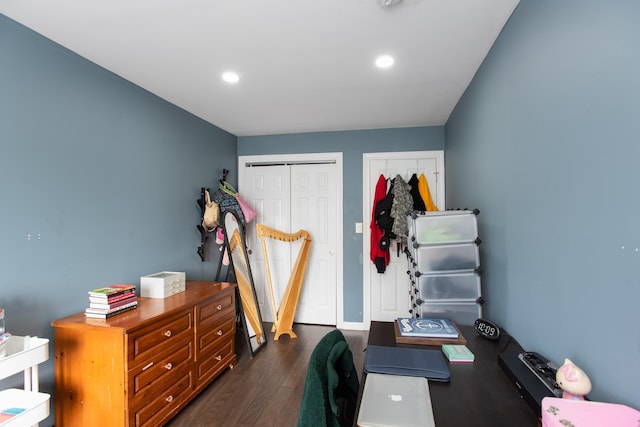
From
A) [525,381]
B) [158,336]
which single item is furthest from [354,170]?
[525,381]

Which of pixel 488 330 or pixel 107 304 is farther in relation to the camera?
pixel 107 304

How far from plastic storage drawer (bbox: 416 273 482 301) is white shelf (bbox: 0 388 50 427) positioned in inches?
77.7

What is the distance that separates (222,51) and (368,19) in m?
0.96

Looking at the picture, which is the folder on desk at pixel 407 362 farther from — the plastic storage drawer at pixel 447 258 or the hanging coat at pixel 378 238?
the hanging coat at pixel 378 238

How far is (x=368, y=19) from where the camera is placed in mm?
1631

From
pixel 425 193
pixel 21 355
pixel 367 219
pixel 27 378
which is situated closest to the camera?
pixel 21 355

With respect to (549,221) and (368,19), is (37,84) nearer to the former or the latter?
(368,19)

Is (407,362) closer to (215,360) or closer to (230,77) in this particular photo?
(215,360)

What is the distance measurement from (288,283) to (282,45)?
2.51m

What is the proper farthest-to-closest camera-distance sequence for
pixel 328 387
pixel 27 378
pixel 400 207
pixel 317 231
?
pixel 317 231
pixel 400 207
pixel 27 378
pixel 328 387

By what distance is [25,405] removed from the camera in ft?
4.48

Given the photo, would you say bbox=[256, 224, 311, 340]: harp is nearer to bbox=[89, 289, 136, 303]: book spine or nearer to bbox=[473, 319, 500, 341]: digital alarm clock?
bbox=[89, 289, 136, 303]: book spine

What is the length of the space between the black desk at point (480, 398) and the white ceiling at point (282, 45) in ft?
5.66

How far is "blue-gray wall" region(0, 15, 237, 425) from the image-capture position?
164 centimetres
